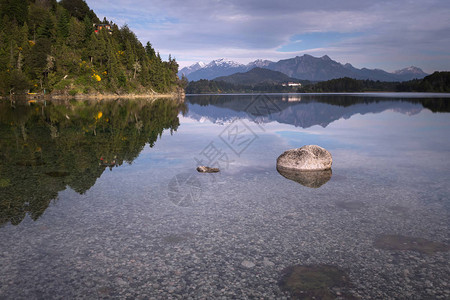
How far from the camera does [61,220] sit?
35.4ft

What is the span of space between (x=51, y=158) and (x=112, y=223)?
496 inches

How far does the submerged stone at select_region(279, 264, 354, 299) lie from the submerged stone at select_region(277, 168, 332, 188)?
7.74 m

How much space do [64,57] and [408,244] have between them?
15132cm

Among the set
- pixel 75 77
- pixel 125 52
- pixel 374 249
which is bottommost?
pixel 374 249

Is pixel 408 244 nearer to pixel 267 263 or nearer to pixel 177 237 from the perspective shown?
pixel 267 263

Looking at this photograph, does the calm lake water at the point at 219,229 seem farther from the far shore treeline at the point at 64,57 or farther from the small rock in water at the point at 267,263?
the far shore treeline at the point at 64,57

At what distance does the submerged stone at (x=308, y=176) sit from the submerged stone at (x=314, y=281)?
A: 7744 millimetres

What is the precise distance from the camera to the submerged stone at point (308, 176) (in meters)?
15.7

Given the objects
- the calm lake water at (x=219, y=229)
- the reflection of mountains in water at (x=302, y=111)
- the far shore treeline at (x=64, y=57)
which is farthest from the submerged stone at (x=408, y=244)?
the far shore treeline at (x=64, y=57)

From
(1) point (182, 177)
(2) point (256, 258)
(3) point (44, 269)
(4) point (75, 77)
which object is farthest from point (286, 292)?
(4) point (75, 77)

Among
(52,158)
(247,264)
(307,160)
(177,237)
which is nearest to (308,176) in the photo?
(307,160)

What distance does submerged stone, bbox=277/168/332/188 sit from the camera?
618 inches

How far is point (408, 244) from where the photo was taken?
29.9 ft

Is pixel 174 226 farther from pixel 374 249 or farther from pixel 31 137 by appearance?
pixel 31 137
